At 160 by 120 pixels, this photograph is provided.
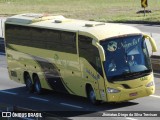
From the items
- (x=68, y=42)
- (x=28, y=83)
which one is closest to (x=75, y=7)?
(x=28, y=83)

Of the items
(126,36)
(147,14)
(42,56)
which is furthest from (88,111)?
(147,14)

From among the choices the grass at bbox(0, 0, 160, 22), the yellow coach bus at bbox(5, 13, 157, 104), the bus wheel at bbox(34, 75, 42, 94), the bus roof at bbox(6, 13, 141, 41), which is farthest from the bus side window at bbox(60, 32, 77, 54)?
the grass at bbox(0, 0, 160, 22)

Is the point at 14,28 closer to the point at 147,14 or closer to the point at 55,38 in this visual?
the point at 55,38

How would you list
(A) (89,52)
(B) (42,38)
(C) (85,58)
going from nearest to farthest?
(A) (89,52) → (C) (85,58) → (B) (42,38)

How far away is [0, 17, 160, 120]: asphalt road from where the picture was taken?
62.2ft

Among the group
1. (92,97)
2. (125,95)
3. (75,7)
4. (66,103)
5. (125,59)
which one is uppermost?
(125,59)

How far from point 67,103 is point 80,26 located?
9.17ft

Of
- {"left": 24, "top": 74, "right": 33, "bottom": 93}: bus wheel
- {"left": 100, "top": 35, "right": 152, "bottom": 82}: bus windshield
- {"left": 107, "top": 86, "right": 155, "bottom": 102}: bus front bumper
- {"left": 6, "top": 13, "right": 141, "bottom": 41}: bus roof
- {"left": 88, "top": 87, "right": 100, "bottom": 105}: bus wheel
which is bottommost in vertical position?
{"left": 24, "top": 74, "right": 33, "bottom": 93}: bus wheel

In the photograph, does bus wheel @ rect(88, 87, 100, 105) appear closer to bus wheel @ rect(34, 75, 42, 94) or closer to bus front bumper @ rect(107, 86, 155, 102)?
bus front bumper @ rect(107, 86, 155, 102)

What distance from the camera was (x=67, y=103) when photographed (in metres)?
21.1

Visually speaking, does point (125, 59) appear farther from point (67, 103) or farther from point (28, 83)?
point (28, 83)

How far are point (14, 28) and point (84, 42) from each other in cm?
533

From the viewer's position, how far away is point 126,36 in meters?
19.7

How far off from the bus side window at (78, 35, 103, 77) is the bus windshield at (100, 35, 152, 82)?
0.31 meters
